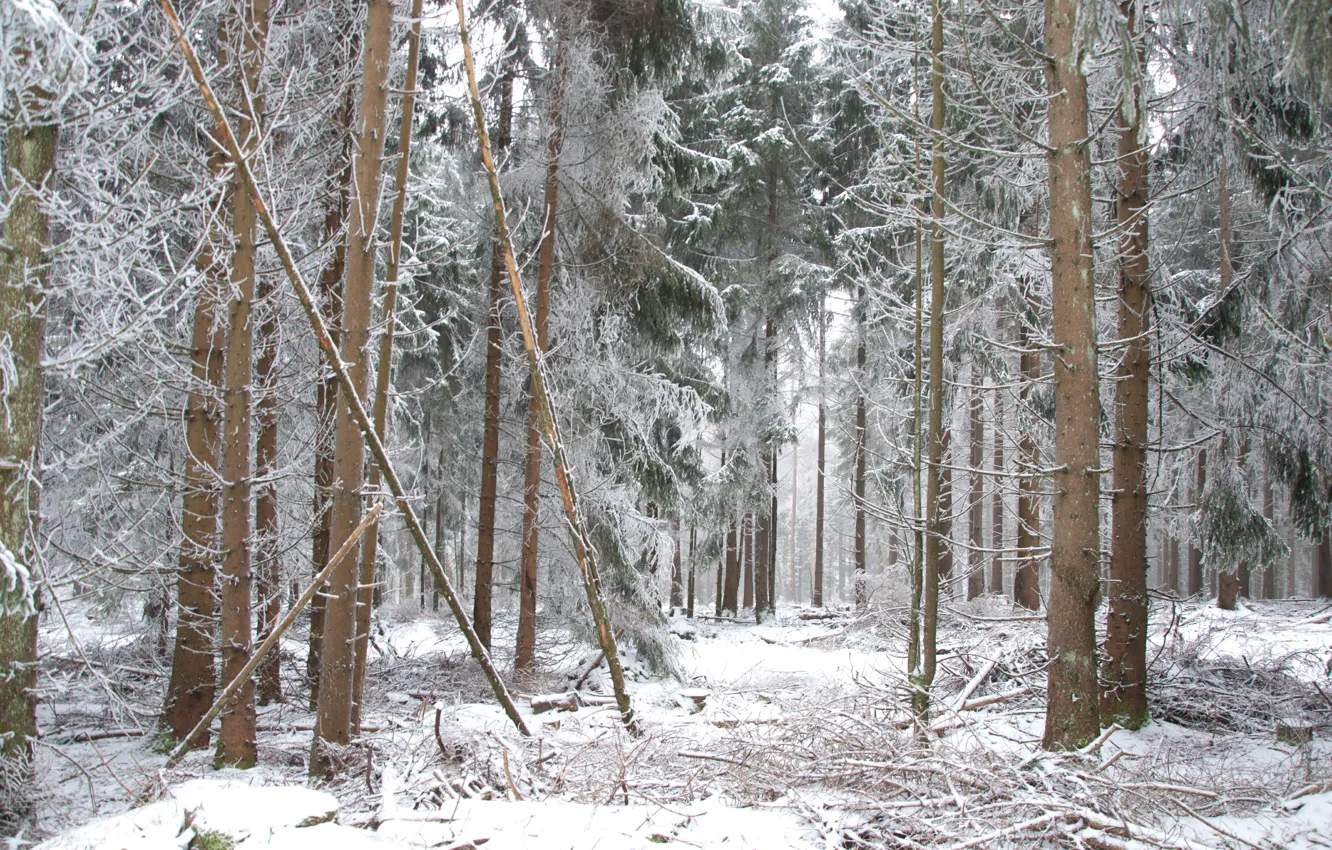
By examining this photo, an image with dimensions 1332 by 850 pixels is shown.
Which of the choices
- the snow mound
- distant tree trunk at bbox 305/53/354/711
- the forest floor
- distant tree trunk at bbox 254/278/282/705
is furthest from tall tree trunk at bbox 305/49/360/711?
the snow mound

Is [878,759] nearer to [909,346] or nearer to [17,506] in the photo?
[17,506]

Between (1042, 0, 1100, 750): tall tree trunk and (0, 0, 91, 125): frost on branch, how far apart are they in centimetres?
550

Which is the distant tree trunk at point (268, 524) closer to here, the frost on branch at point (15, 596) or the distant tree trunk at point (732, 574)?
the frost on branch at point (15, 596)

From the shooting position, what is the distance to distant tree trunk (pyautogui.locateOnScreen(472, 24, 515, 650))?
369 inches

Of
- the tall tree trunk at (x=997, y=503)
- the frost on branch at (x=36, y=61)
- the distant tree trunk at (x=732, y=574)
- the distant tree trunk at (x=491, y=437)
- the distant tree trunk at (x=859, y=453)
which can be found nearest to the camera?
the frost on branch at (x=36, y=61)

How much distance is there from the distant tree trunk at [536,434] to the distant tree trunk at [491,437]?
0.44m

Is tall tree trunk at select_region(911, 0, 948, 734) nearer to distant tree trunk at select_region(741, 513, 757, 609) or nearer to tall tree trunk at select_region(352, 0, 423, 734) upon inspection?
tall tree trunk at select_region(352, 0, 423, 734)

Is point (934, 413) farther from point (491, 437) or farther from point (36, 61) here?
point (36, 61)

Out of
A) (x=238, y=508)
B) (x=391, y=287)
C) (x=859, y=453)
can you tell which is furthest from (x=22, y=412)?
(x=859, y=453)

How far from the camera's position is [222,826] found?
3205 millimetres

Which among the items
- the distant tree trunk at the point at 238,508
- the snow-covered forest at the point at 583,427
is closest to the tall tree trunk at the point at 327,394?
the snow-covered forest at the point at 583,427

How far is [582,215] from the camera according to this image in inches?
388

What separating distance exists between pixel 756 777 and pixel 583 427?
6.11 m

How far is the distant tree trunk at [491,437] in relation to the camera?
369 inches
